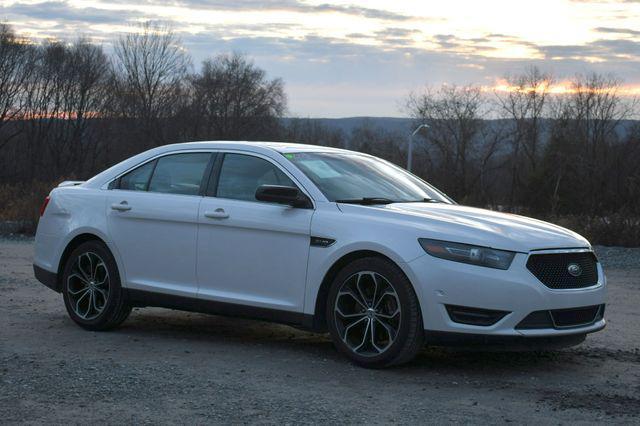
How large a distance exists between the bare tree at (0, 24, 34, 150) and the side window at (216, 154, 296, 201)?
84569 millimetres

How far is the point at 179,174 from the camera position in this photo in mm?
7953

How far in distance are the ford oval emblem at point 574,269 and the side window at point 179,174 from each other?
10.1ft

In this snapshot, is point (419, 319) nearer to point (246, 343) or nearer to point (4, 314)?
point (246, 343)

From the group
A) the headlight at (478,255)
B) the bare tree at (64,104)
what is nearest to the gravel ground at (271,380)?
the headlight at (478,255)

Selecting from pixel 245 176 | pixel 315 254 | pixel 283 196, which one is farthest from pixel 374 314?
pixel 245 176

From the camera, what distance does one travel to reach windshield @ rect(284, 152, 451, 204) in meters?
7.22

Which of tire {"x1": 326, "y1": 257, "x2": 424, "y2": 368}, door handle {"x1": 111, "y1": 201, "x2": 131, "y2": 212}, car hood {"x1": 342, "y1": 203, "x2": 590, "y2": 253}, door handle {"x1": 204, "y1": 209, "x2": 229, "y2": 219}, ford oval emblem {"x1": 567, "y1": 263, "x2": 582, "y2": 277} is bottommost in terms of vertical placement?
tire {"x1": 326, "y1": 257, "x2": 424, "y2": 368}

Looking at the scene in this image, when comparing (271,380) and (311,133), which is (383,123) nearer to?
(311,133)

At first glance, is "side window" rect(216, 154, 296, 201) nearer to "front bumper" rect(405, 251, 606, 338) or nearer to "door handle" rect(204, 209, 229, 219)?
"door handle" rect(204, 209, 229, 219)

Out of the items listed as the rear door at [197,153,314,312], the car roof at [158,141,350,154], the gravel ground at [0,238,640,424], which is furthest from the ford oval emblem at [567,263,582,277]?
the car roof at [158,141,350,154]

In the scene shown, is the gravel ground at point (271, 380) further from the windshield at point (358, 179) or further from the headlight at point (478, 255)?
the windshield at point (358, 179)

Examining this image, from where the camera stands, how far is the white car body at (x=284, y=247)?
247 inches

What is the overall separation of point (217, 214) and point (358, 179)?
3.83 feet

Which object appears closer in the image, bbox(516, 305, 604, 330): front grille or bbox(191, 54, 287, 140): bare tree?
bbox(516, 305, 604, 330): front grille
